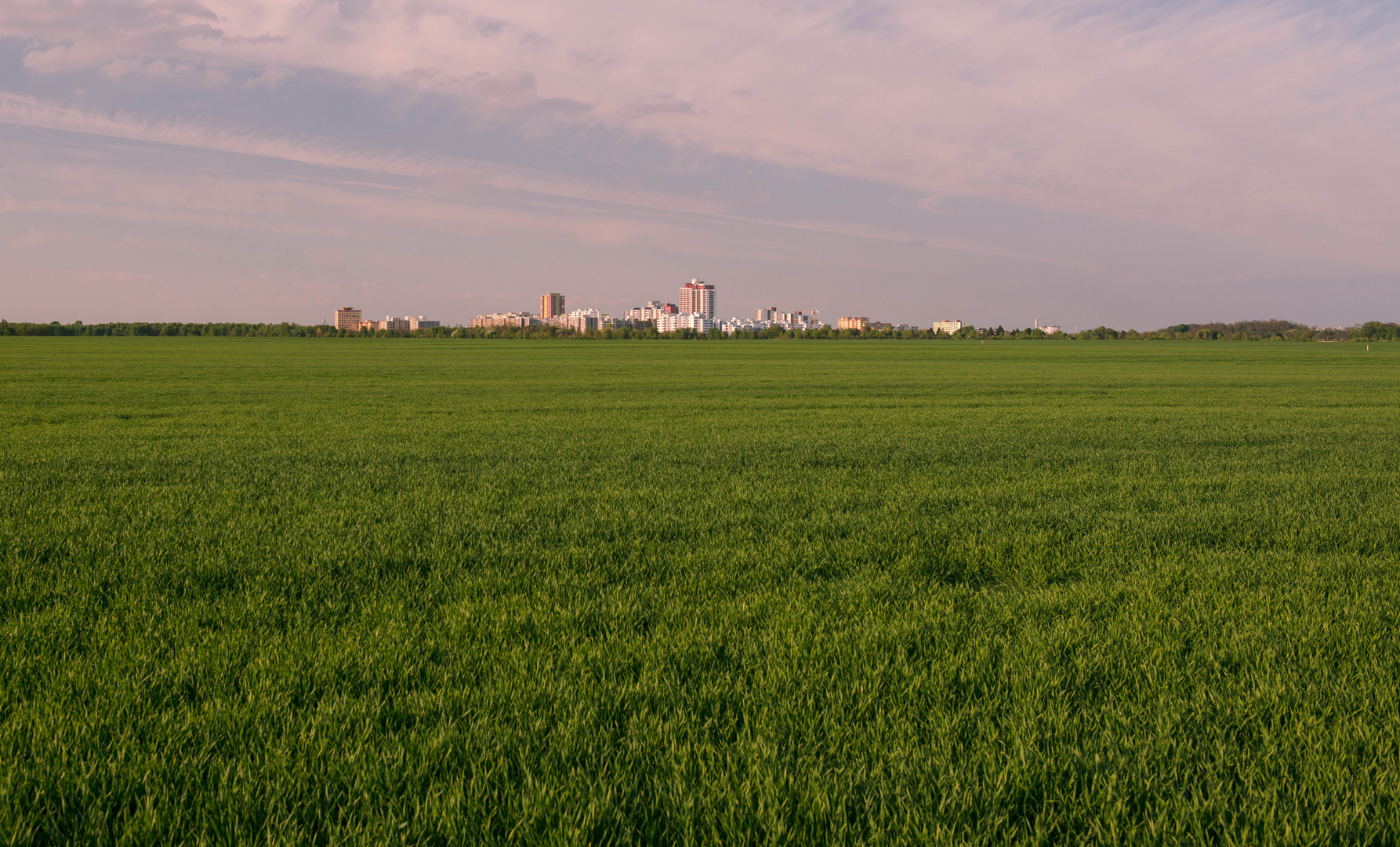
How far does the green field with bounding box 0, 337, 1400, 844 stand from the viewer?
10.2 ft

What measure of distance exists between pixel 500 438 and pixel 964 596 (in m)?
11.4

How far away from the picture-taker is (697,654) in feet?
14.8

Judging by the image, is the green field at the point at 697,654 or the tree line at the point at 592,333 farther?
the tree line at the point at 592,333

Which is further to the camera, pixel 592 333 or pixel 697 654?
pixel 592 333

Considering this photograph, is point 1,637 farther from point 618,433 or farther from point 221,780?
point 618,433

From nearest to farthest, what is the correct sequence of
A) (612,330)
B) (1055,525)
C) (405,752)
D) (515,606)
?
(405,752), (515,606), (1055,525), (612,330)

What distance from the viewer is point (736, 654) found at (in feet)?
14.8

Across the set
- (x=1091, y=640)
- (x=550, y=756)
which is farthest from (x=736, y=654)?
(x=1091, y=640)

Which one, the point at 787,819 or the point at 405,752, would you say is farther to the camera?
the point at 405,752

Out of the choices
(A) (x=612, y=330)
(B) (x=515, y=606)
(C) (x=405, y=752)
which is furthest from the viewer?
(A) (x=612, y=330)

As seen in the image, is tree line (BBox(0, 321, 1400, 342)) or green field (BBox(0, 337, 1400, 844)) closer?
green field (BBox(0, 337, 1400, 844))

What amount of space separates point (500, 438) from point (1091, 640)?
12420 mm

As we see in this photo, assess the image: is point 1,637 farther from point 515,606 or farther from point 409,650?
point 515,606

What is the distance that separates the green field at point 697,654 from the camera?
3094 millimetres
